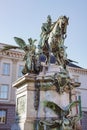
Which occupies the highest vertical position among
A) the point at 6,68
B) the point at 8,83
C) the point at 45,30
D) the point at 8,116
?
the point at 6,68

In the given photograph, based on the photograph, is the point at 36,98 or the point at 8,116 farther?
the point at 8,116

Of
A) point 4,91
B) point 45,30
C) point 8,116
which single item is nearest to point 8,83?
point 4,91

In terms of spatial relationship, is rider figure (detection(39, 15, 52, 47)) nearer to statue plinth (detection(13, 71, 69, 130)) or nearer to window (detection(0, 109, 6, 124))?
statue plinth (detection(13, 71, 69, 130))

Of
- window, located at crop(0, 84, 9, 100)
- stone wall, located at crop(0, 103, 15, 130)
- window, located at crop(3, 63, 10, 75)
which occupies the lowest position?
stone wall, located at crop(0, 103, 15, 130)

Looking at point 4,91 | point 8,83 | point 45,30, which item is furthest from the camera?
point 8,83

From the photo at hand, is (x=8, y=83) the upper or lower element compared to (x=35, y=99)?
upper

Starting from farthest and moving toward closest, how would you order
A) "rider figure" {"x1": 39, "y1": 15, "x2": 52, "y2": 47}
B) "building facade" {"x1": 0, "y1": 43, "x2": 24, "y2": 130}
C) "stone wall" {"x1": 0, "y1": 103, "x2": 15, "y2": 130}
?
"building facade" {"x1": 0, "y1": 43, "x2": 24, "y2": 130} < "stone wall" {"x1": 0, "y1": 103, "x2": 15, "y2": 130} < "rider figure" {"x1": 39, "y1": 15, "x2": 52, "y2": 47}

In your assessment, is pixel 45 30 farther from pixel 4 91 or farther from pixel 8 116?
pixel 4 91

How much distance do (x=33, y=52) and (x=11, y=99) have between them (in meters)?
24.3

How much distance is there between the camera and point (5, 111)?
3212 cm

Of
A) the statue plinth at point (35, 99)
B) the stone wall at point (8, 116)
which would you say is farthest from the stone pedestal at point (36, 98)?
the stone wall at point (8, 116)

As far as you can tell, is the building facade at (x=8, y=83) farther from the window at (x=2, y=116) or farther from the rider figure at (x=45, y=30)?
the rider figure at (x=45, y=30)

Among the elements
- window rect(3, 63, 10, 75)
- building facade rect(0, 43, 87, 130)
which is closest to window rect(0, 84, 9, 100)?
building facade rect(0, 43, 87, 130)

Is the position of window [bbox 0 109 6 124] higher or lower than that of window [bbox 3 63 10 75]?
lower
